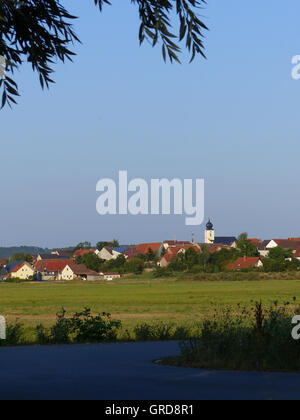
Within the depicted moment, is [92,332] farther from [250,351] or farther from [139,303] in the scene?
[139,303]

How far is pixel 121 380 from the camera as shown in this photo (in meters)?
12.9

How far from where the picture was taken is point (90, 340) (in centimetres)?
2038

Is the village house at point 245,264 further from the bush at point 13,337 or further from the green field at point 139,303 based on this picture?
the bush at point 13,337

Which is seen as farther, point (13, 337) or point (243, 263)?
point (243, 263)

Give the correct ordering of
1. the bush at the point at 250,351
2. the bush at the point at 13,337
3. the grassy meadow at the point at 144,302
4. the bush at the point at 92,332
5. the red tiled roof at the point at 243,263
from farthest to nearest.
Answer: the red tiled roof at the point at 243,263 → the grassy meadow at the point at 144,302 → the bush at the point at 92,332 → the bush at the point at 13,337 → the bush at the point at 250,351

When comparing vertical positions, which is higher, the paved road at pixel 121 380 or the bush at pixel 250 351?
the bush at pixel 250 351

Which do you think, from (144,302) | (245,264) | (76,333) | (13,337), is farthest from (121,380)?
(245,264)

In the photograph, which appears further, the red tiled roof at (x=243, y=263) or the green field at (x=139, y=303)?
the red tiled roof at (x=243, y=263)

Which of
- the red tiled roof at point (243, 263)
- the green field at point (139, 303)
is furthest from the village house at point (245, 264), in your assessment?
the green field at point (139, 303)

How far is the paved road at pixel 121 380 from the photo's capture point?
11383 mm

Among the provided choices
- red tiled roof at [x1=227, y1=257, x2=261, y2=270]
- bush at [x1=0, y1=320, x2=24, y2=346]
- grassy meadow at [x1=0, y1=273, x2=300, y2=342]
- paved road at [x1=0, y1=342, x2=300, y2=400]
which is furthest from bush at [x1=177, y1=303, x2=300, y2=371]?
red tiled roof at [x1=227, y1=257, x2=261, y2=270]

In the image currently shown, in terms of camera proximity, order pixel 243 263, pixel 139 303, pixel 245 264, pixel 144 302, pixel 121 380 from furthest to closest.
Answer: pixel 243 263, pixel 245 264, pixel 144 302, pixel 139 303, pixel 121 380

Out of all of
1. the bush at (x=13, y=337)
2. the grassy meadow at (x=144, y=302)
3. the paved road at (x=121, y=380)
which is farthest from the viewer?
the grassy meadow at (x=144, y=302)
